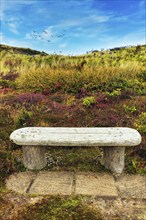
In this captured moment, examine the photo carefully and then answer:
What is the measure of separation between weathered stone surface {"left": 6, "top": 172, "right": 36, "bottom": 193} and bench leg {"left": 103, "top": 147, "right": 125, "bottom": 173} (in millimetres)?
1088

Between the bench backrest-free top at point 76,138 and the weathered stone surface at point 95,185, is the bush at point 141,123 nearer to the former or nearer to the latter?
the bench backrest-free top at point 76,138

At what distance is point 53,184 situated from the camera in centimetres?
426

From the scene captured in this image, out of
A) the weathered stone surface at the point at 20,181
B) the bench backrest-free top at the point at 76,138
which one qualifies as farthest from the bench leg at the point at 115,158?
the weathered stone surface at the point at 20,181

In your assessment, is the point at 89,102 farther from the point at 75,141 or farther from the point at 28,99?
the point at 75,141

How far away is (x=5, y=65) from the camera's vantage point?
14.4m

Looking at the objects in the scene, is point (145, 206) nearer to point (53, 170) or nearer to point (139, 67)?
point (53, 170)

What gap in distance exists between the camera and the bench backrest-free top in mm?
4359

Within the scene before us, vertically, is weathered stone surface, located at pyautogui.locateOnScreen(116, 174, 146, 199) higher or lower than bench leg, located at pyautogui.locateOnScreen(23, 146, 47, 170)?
lower

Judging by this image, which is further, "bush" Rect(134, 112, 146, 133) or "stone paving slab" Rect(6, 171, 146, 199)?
"bush" Rect(134, 112, 146, 133)

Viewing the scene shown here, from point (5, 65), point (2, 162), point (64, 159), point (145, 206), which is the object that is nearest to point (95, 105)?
point (64, 159)

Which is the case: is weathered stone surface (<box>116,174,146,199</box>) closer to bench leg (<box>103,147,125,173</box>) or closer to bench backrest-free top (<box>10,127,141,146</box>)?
bench leg (<box>103,147,125,173</box>)

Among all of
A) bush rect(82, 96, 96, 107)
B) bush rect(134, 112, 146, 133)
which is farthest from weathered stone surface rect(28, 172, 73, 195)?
bush rect(82, 96, 96, 107)

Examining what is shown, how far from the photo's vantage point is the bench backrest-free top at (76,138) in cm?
436

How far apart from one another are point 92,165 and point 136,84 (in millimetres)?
4796
